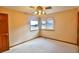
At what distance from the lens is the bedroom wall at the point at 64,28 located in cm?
199

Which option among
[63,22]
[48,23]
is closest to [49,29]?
[48,23]

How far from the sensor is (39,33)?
2.20 m

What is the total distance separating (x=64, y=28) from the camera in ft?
7.12

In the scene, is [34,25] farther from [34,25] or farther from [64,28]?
[64,28]

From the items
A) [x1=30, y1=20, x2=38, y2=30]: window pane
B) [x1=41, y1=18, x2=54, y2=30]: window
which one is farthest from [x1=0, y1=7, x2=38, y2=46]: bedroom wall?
[x1=41, y1=18, x2=54, y2=30]: window

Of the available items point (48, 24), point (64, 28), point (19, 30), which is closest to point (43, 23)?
point (48, 24)

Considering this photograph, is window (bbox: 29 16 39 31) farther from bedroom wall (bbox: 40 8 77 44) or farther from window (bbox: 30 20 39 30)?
bedroom wall (bbox: 40 8 77 44)

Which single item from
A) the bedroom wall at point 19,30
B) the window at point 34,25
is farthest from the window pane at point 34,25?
the bedroom wall at point 19,30

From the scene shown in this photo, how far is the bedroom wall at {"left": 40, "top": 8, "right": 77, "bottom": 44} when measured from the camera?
199 cm

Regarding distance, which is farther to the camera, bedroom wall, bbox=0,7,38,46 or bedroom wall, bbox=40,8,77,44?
bedroom wall, bbox=0,7,38,46

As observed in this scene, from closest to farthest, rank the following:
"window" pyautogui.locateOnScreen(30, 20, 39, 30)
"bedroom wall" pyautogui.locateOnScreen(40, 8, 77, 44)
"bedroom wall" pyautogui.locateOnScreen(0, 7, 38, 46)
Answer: "bedroom wall" pyautogui.locateOnScreen(40, 8, 77, 44)
"window" pyautogui.locateOnScreen(30, 20, 39, 30)
"bedroom wall" pyautogui.locateOnScreen(0, 7, 38, 46)
